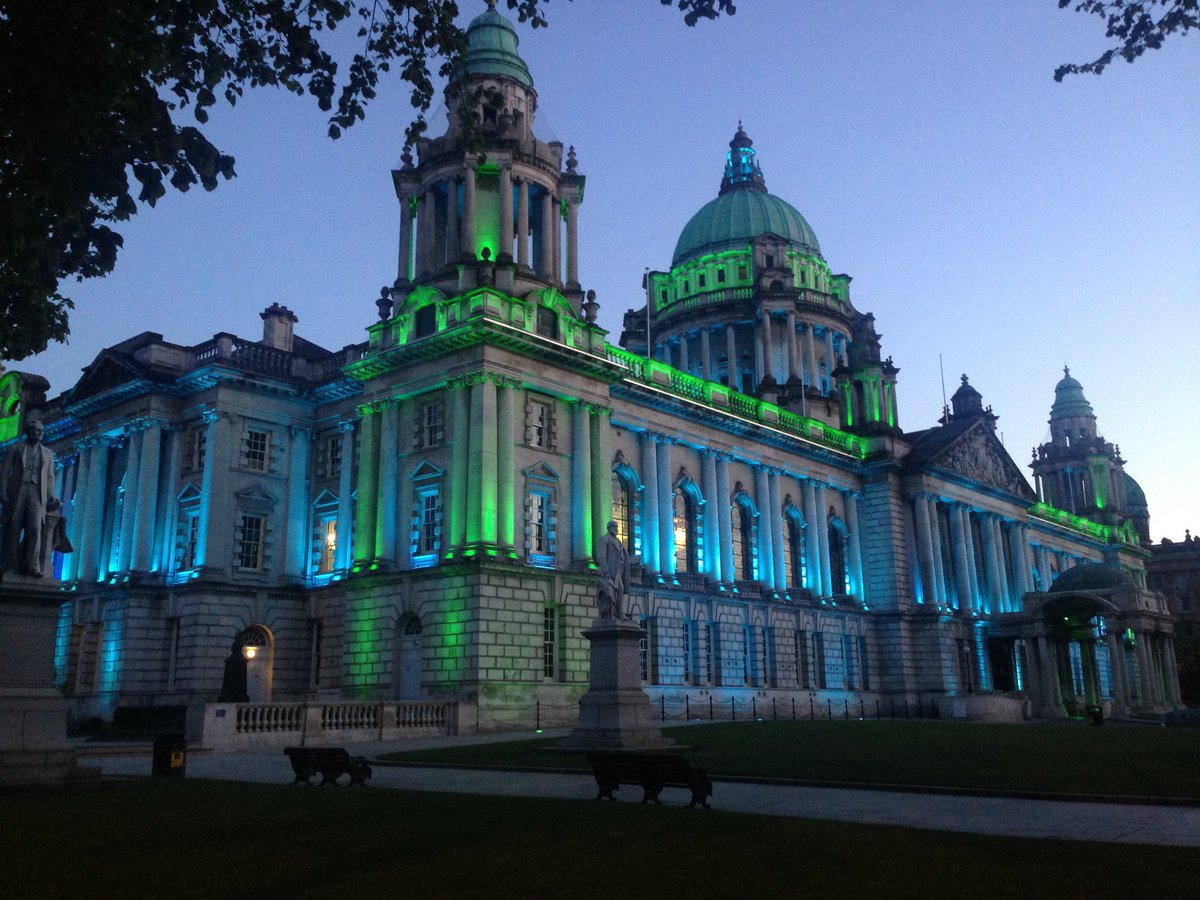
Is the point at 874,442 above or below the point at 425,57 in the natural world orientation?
above

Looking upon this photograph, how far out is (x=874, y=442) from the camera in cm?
6656

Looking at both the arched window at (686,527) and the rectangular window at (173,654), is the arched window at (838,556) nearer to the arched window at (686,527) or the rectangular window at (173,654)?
the arched window at (686,527)

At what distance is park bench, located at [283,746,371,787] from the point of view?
60.1 feet

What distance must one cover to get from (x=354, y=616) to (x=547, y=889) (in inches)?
1392

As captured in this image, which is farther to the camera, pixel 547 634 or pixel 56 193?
pixel 547 634

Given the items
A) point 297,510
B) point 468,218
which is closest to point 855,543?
point 468,218

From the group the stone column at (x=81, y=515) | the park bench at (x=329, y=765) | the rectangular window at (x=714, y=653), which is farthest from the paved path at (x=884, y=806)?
the rectangular window at (x=714, y=653)

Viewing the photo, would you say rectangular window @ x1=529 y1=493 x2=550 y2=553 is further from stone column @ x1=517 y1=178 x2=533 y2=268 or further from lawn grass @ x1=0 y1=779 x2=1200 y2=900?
lawn grass @ x1=0 y1=779 x2=1200 y2=900

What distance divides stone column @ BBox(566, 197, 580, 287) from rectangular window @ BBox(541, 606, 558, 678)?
53.6 feet

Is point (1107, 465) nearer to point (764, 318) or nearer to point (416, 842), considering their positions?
point (764, 318)

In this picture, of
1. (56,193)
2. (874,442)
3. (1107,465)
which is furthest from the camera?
(1107,465)

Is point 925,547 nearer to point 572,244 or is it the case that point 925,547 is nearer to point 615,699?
point 572,244

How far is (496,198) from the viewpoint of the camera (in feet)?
155

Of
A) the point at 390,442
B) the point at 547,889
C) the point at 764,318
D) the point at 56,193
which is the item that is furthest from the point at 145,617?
the point at 764,318
